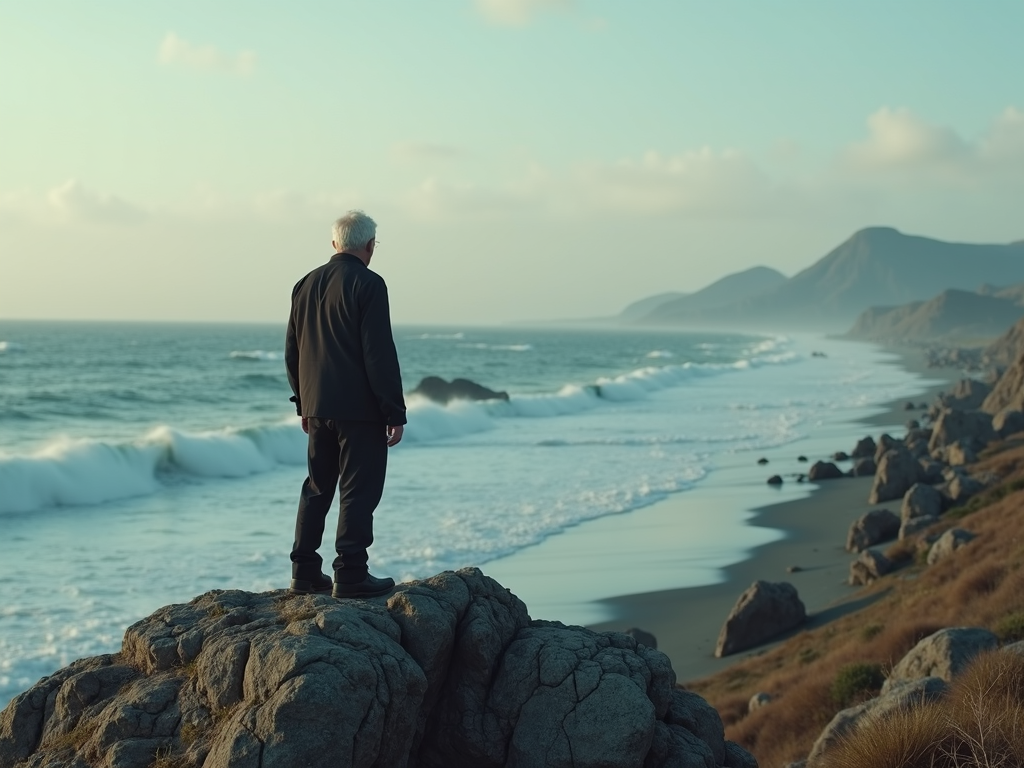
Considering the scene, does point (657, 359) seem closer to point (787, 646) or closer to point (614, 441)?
point (614, 441)

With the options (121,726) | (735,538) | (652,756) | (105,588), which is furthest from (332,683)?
(735,538)

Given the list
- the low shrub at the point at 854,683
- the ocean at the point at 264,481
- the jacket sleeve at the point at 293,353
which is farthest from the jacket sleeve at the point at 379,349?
the ocean at the point at 264,481

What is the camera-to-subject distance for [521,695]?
17.1ft

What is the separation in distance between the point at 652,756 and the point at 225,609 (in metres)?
2.23

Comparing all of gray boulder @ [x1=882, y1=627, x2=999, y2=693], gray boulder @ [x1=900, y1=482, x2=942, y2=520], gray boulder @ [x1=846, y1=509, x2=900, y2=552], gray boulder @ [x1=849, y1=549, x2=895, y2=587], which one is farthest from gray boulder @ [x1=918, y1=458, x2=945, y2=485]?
gray boulder @ [x1=882, y1=627, x2=999, y2=693]

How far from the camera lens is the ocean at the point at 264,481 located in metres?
14.7

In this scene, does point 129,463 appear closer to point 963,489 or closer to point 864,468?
point 864,468

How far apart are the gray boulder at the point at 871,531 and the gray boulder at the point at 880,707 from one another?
10383 millimetres

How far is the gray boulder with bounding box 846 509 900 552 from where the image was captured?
17656 mm

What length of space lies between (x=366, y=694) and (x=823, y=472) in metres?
22.2

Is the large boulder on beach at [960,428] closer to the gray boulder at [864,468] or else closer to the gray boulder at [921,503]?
the gray boulder at [864,468]

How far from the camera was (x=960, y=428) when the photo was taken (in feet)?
91.1

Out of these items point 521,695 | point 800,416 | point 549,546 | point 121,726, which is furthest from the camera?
point 800,416

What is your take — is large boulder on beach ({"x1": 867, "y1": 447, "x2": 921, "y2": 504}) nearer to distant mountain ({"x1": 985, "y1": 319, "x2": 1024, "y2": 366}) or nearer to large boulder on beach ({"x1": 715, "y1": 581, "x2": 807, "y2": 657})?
large boulder on beach ({"x1": 715, "y1": 581, "x2": 807, "y2": 657})
